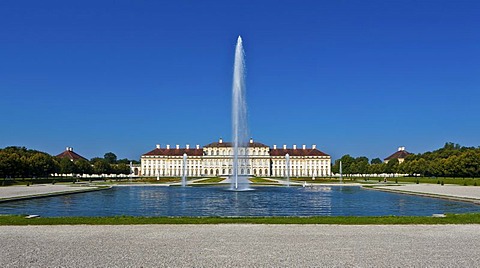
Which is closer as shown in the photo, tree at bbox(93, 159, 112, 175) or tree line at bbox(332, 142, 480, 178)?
tree line at bbox(332, 142, 480, 178)

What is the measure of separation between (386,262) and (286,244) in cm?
183

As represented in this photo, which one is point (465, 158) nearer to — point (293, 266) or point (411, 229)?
point (411, 229)

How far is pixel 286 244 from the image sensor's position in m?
7.53

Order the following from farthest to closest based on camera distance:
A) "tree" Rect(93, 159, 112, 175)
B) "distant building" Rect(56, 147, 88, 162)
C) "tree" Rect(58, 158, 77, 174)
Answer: "distant building" Rect(56, 147, 88, 162) < "tree" Rect(93, 159, 112, 175) < "tree" Rect(58, 158, 77, 174)

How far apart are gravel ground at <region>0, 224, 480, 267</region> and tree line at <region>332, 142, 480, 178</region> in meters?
43.6

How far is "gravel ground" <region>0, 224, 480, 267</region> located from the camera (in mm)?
6211

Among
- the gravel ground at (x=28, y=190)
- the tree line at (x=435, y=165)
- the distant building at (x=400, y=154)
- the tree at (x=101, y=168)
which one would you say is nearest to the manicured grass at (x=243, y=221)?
the gravel ground at (x=28, y=190)

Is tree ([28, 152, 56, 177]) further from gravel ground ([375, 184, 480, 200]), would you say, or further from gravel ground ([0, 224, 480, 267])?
gravel ground ([0, 224, 480, 267])

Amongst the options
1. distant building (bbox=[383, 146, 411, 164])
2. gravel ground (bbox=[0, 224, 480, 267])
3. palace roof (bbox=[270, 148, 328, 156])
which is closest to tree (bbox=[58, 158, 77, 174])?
palace roof (bbox=[270, 148, 328, 156])

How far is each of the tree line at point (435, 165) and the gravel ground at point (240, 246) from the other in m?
43.6

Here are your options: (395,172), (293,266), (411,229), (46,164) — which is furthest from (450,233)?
(395,172)

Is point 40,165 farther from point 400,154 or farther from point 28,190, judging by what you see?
point 400,154

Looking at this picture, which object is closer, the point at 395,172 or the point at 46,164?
the point at 46,164

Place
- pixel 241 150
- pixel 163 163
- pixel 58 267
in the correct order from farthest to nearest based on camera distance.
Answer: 1. pixel 163 163
2. pixel 241 150
3. pixel 58 267
